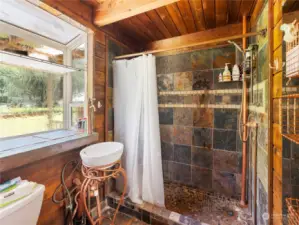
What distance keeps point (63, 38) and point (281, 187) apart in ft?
7.95

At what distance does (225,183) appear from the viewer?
1.92 metres

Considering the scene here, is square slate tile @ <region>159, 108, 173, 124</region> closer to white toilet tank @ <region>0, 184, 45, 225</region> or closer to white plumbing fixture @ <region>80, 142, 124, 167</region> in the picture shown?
white plumbing fixture @ <region>80, 142, 124, 167</region>

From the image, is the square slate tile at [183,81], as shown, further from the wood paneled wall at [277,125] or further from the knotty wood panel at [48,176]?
the knotty wood panel at [48,176]

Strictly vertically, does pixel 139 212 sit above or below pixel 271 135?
below

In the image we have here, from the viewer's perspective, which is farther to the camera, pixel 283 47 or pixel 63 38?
pixel 63 38

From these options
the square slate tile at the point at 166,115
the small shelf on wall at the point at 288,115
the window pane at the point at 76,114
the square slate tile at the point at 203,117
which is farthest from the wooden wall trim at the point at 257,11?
the window pane at the point at 76,114

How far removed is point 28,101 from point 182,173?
224 cm

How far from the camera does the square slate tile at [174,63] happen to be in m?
2.11

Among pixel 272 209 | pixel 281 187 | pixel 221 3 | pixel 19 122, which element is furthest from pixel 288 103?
pixel 19 122

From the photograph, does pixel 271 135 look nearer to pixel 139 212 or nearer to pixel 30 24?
pixel 139 212

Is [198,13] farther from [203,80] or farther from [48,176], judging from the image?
[48,176]

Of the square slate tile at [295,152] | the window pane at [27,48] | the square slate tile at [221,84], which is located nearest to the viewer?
the square slate tile at [295,152]

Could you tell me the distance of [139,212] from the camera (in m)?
1.60

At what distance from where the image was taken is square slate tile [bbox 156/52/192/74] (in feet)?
6.93
